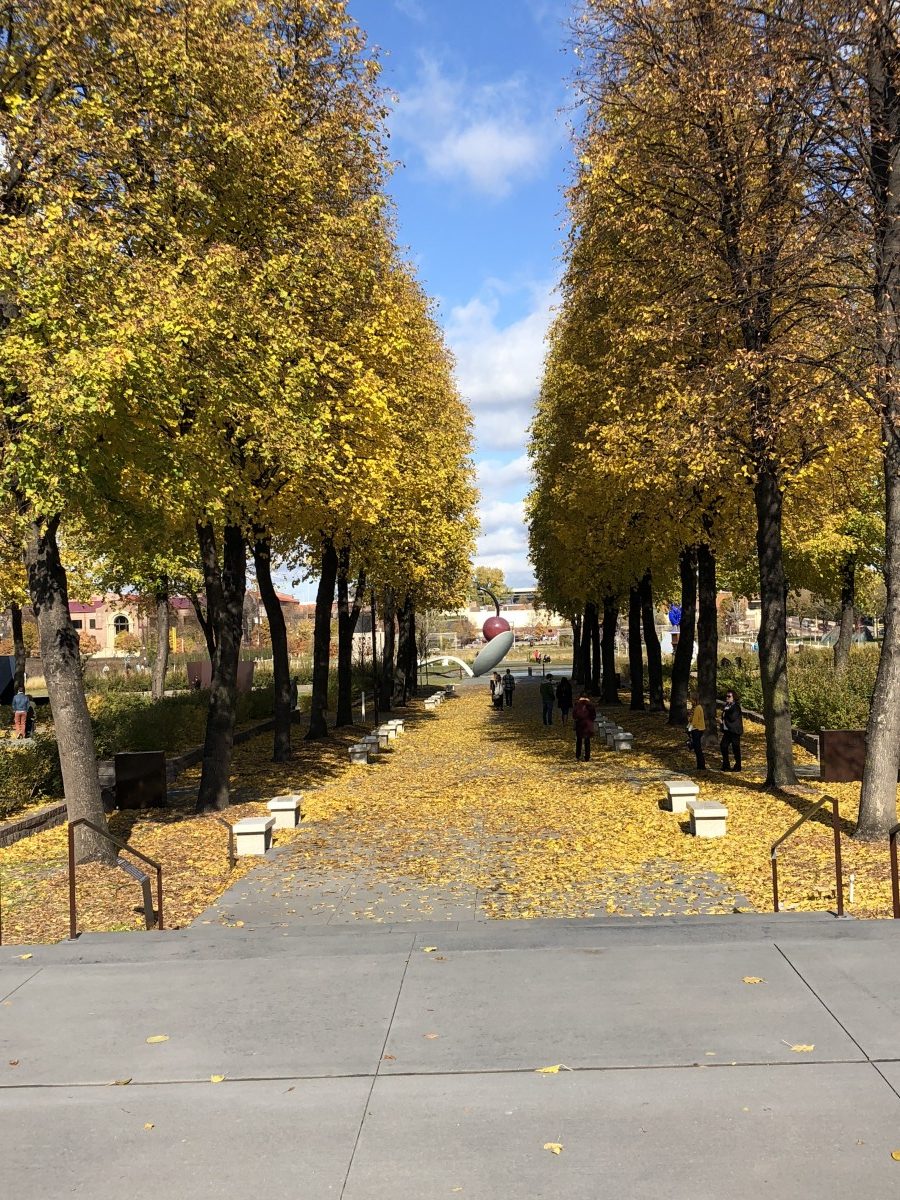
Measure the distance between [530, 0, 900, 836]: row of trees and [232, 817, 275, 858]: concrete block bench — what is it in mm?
7326

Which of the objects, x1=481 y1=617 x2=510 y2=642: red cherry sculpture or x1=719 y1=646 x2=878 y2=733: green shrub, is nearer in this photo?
x1=719 y1=646 x2=878 y2=733: green shrub

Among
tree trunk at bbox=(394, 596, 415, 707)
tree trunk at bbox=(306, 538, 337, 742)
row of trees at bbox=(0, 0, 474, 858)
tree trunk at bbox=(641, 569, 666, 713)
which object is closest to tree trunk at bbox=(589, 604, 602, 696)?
tree trunk at bbox=(394, 596, 415, 707)

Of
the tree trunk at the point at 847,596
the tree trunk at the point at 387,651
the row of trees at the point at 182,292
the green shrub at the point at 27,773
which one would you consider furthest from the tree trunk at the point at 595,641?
the green shrub at the point at 27,773

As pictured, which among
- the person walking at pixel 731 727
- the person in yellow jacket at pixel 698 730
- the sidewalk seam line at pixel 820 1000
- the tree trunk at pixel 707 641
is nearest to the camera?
the sidewalk seam line at pixel 820 1000

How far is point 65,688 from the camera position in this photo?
11234 mm

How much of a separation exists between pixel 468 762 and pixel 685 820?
8728mm

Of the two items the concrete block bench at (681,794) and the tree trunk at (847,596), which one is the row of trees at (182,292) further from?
the tree trunk at (847,596)

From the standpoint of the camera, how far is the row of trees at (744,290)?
11.5 m

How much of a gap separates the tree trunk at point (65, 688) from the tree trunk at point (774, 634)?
9937 mm

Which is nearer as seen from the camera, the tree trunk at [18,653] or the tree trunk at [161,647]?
the tree trunk at [18,653]

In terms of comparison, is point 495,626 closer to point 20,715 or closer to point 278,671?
point 20,715

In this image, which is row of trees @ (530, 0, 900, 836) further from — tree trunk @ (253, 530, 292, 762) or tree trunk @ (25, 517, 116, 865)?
tree trunk @ (25, 517, 116, 865)

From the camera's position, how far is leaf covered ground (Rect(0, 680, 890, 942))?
9383 millimetres

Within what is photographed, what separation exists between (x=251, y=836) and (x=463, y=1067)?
7548mm
